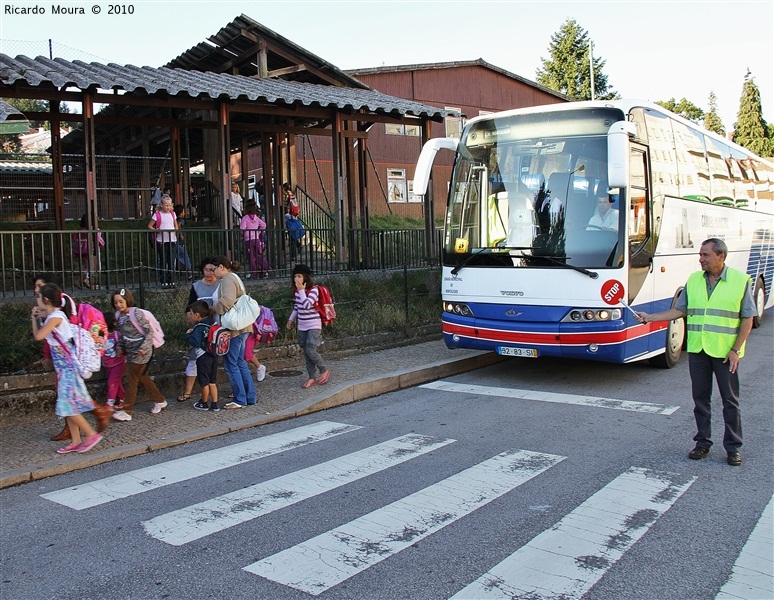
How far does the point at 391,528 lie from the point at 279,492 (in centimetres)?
117

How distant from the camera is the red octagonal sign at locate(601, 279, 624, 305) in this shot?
8500 millimetres

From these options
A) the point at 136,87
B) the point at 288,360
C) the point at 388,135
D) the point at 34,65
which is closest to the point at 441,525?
the point at 288,360

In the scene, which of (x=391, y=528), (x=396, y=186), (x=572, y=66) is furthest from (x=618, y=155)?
(x=572, y=66)

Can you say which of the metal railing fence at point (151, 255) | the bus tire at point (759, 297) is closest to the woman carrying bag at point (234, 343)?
the metal railing fence at point (151, 255)

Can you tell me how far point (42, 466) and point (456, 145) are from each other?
6.73 m

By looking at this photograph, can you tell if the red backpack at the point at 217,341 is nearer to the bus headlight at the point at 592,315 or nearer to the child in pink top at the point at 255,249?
the bus headlight at the point at 592,315

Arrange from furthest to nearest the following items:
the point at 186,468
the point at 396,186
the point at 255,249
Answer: the point at 396,186
the point at 255,249
the point at 186,468

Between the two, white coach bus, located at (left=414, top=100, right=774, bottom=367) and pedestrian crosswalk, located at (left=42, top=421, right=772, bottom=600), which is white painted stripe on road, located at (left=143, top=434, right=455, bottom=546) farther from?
white coach bus, located at (left=414, top=100, right=774, bottom=367)

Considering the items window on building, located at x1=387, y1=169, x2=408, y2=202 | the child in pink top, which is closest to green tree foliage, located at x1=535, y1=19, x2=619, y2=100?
window on building, located at x1=387, y1=169, x2=408, y2=202

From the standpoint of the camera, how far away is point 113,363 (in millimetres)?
7551

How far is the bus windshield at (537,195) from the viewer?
858 centimetres

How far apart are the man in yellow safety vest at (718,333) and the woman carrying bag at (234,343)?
15.9ft

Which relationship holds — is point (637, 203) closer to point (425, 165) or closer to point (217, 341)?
point (425, 165)

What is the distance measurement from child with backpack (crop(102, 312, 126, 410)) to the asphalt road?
1.38 metres
